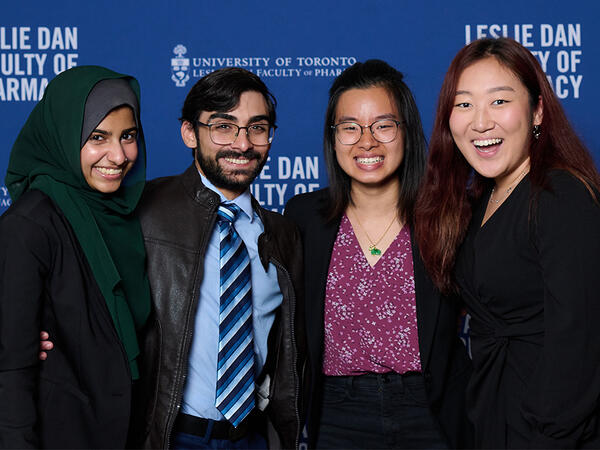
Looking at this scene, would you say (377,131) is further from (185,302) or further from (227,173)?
(185,302)

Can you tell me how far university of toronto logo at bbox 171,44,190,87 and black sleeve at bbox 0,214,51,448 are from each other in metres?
1.61

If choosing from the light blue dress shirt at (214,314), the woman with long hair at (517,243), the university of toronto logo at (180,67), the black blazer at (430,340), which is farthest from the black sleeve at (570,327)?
the university of toronto logo at (180,67)

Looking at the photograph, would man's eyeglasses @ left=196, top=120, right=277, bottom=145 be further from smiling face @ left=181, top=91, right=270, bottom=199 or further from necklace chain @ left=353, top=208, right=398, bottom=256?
necklace chain @ left=353, top=208, right=398, bottom=256

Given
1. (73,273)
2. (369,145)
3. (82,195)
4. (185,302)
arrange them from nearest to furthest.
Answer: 1. (73,273)
2. (82,195)
3. (185,302)
4. (369,145)

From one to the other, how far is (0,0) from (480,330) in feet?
8.46

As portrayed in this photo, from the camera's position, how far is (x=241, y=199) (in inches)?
77.2

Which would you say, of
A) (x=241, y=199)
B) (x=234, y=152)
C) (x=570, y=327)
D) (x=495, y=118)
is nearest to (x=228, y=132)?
(x=234, y=152)

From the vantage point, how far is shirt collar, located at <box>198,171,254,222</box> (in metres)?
1.93

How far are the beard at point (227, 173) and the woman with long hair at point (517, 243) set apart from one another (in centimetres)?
52

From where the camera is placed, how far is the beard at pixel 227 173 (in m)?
1.90

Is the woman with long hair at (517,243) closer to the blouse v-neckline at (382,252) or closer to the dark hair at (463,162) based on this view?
the dark hair at (463,162)

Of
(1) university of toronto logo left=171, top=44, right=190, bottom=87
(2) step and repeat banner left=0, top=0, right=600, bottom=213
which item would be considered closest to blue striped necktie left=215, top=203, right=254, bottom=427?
(2) step and repeat banner left=0, top=0, right=600, bottom=213

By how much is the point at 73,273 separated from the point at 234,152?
611mm

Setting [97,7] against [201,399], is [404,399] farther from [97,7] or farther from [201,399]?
[97,7]
